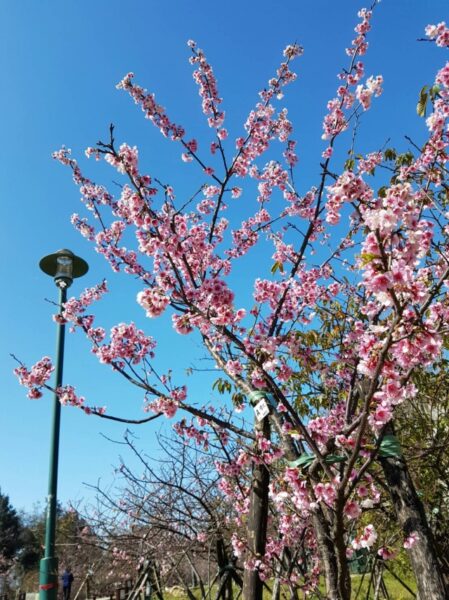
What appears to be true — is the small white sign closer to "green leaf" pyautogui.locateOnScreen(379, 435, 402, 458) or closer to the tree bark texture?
"green leaf" pyautogui.locateOnScreen(379, 435, 402, 458)

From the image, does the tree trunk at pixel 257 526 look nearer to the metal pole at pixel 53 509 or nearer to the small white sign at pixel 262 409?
the small white sign at pixel 262 409

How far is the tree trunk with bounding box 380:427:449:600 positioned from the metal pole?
2932 mm

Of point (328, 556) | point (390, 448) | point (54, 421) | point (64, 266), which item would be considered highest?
point (64, 266)

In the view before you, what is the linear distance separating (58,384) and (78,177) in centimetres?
217

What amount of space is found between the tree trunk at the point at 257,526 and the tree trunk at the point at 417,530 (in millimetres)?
878

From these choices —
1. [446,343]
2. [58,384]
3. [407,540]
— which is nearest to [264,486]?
[407,540]

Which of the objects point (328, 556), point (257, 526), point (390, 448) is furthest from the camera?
point (257, 526)

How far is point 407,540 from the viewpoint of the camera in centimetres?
308

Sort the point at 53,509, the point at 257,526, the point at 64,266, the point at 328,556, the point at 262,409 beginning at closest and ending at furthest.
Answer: the point at 328,556 < the point at 262,409 < the point at 257,526 < the point at 53,509 < the point at 64,266

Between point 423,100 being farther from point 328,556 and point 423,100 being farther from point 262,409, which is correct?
point 328,556

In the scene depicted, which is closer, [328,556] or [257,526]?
[328,556]

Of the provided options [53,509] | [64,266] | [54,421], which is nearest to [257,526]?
[53,509]

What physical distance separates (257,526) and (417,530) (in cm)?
104

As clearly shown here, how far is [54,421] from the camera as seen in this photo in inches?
204
